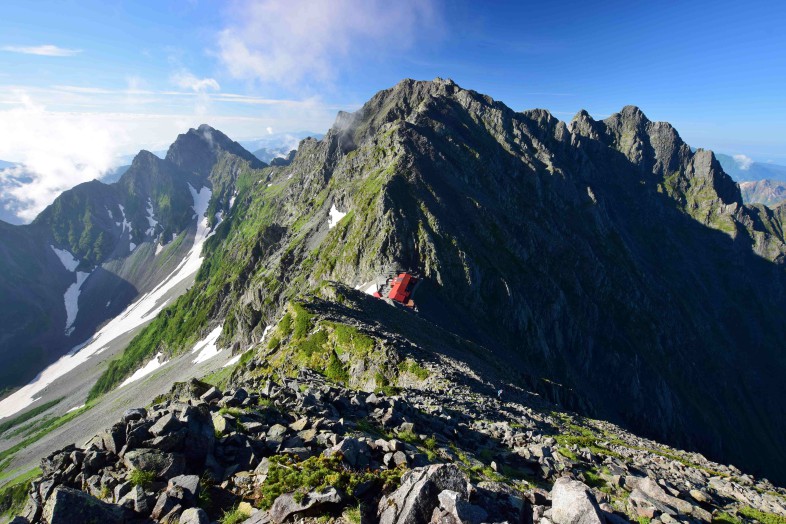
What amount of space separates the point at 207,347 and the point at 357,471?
150 metres

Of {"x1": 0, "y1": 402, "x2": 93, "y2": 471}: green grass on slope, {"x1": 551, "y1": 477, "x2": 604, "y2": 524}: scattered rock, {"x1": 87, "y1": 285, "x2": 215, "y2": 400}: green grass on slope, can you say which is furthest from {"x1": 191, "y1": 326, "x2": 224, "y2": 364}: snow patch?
{"x1": 551, "y1": 477, "x2": 604, "y2": 524}: scattered rock

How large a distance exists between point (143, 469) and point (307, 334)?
37289mm

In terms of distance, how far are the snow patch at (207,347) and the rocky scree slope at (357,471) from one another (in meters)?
122

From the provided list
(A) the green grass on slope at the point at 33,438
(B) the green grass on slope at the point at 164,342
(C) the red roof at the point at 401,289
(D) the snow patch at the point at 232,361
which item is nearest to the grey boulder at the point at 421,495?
(C) the red roof at the point at 401,289

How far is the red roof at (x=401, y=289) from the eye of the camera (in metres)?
76.8

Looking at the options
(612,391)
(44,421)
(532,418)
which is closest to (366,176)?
(612,391)

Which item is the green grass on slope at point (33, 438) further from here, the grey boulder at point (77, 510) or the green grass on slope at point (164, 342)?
the grey boulder at point (77, 510)

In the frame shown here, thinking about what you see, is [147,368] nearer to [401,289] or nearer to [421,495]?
[401,289]

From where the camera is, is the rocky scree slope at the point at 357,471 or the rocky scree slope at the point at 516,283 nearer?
the rocky scree slope at the point at 357,471

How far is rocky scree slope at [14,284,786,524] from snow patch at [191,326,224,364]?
122 metres

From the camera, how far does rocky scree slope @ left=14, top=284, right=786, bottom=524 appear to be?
10984 mm

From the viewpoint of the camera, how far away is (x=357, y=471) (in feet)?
43.7

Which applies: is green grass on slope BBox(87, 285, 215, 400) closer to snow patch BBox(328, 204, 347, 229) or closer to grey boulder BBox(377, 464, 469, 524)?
snow patch BBox(328, 204, 347, 229)

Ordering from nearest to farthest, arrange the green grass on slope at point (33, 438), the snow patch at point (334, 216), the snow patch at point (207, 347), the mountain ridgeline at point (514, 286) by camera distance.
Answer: the mountain ridgeline at point (514, 286) < the snow patch at point (207, 347) < the snow patch at point (334, 216) < the green grass on slope at point (33, 438)
